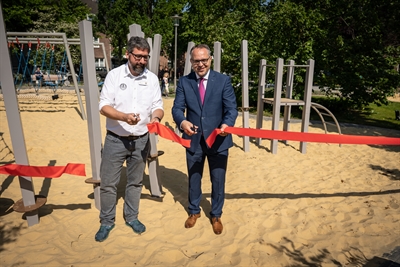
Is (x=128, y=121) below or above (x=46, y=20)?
below

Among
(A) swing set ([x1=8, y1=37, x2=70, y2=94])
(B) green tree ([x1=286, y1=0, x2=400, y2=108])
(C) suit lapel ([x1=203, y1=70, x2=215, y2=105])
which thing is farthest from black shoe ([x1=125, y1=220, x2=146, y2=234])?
(B) green tree ([x1=286, y1=0, x2=400, y2=108])

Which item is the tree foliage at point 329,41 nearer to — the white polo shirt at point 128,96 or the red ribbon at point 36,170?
the white polo shirt at point 128,96

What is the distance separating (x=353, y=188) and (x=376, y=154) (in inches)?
102

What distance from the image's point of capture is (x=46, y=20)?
29.9m

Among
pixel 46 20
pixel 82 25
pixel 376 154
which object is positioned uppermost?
pixel 46 20

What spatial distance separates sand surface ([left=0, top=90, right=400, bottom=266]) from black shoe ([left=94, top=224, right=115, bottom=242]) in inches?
2.6

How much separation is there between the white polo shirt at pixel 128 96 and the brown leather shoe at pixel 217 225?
1362 millimetres

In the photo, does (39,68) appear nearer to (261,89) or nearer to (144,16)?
(261,89)

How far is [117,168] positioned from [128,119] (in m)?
0.67

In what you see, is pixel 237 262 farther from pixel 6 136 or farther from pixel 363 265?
pixel 6 136

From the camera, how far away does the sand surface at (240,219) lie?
299 cm

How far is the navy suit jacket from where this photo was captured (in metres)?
3.19

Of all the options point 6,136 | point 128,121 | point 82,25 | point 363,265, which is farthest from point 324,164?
point 6,136

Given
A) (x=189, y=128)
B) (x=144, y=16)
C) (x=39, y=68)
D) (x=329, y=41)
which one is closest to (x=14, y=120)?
(x=189, y=128)
